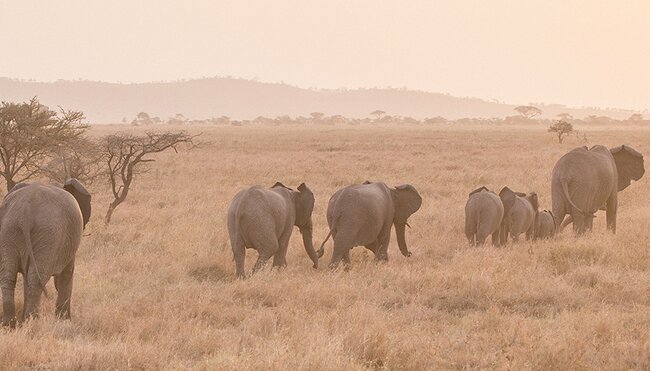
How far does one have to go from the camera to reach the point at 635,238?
1285 cm

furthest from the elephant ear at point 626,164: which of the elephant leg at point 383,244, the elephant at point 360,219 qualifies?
the elephant leg at point 383,244

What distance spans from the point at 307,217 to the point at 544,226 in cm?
594

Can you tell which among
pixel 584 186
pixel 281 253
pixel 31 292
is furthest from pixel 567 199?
pixel 31 292

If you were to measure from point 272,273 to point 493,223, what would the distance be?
16.3 feet

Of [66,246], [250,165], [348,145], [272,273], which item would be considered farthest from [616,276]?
[348,145]

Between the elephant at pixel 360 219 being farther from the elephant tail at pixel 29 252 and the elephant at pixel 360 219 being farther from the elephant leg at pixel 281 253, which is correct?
the elephant tail at pixel 29 252

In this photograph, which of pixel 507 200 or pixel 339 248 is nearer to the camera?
pixel 339 248

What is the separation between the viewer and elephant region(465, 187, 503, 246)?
12852 mm

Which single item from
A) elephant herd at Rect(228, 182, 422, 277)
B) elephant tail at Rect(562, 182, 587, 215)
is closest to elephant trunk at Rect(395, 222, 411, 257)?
elephant herd at Rect(228, 182, 422, 277)

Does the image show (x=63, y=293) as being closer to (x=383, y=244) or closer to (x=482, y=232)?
(x=383, y=244)

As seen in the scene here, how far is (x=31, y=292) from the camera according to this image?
7.32 meters

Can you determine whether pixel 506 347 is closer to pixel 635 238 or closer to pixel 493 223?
pixel 493 223

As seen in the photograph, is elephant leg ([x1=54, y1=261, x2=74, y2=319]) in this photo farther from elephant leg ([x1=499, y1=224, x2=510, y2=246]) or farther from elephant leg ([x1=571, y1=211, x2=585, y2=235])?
elephant leg ([x1=571, y1=211, x2=585, y2=235])

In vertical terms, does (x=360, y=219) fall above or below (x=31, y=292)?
above
